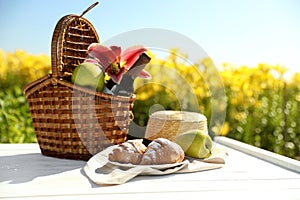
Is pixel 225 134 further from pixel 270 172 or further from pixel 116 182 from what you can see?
pixel 116 182

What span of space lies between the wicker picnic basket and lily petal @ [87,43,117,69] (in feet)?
0.30

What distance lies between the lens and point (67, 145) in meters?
1.08

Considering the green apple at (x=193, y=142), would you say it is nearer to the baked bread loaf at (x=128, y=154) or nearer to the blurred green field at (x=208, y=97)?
the baked bread loaf at (x=128, y=154)

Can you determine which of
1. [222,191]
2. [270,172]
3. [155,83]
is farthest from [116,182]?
[155,83]

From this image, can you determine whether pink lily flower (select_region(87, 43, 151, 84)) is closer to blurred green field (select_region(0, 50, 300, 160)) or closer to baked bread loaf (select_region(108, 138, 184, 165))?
baked bread loaf (select_region(108, 138, 184, 165))

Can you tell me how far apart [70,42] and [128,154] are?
43 centimetres

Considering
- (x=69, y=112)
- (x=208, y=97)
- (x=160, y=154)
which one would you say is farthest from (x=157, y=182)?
(x=208, y=97)

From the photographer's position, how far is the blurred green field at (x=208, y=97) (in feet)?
6.19

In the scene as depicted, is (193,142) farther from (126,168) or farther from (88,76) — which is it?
(88,76)

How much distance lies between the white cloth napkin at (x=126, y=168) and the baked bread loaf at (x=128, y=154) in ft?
0.06

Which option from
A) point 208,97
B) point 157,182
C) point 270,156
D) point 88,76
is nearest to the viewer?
point 157,182

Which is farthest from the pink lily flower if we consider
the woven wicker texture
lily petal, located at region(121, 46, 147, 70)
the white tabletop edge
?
the white tabletop edge

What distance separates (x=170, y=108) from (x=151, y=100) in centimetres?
11

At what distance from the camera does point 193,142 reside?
3.43 feet
